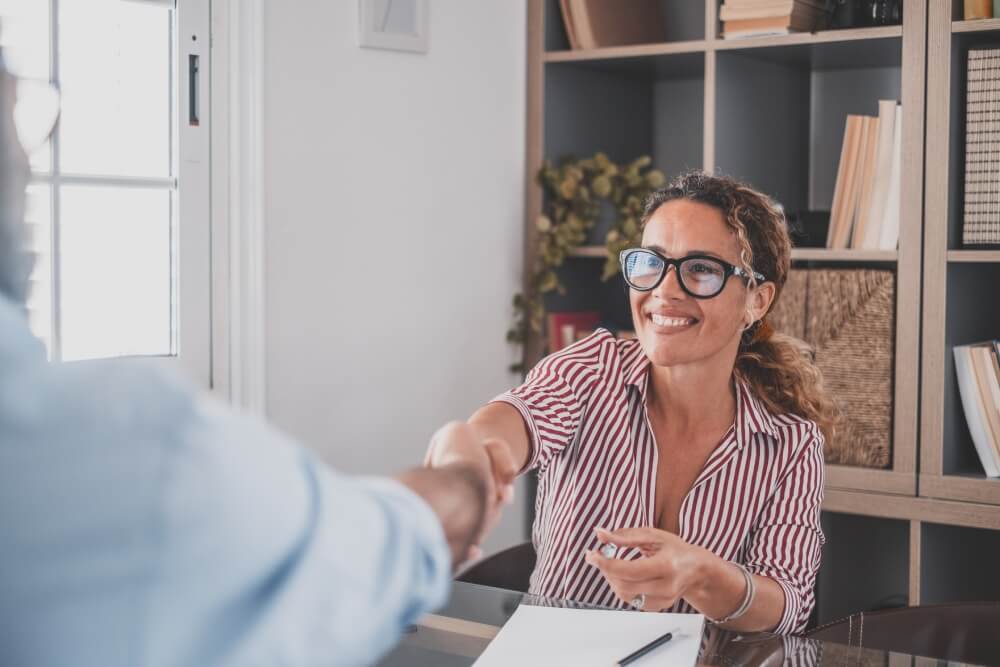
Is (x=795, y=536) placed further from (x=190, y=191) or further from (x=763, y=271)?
(x=190, y=191)

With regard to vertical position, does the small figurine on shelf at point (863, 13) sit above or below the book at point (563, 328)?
above

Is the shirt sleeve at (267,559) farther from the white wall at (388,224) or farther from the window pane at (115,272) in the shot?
the white wall at (388,224)

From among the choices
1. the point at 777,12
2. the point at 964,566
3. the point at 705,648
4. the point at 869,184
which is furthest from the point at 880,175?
the point at 705,648

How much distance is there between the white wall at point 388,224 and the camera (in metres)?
2.50

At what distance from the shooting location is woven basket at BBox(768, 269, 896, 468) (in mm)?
2670

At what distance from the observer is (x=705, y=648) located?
1.38 m

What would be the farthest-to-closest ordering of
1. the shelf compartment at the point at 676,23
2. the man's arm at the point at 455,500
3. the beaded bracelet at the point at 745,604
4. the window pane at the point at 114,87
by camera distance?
the shelf compartment at the point at 676,23 → the window pane at the point at 114,87 → the beaded bracelet at the point at 745,604 → the man's arm at the point at 455,500

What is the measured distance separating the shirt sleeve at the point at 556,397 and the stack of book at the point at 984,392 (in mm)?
1108

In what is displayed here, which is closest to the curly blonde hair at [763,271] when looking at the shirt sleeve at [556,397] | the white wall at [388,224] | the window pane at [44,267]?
the shirt sleeve at [556,397]

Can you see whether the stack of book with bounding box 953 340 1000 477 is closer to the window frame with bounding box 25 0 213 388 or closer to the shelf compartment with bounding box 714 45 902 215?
the shelf compartment with bounding box 714 45 902 215

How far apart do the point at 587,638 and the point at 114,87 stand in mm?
1477

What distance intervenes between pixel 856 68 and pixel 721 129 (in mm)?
483

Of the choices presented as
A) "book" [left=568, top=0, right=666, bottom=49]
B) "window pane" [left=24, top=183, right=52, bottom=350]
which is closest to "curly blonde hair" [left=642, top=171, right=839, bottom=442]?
"window pane" [left=24, top=183, right=52, bottom=350]

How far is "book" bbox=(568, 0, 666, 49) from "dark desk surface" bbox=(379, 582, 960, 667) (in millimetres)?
1955
